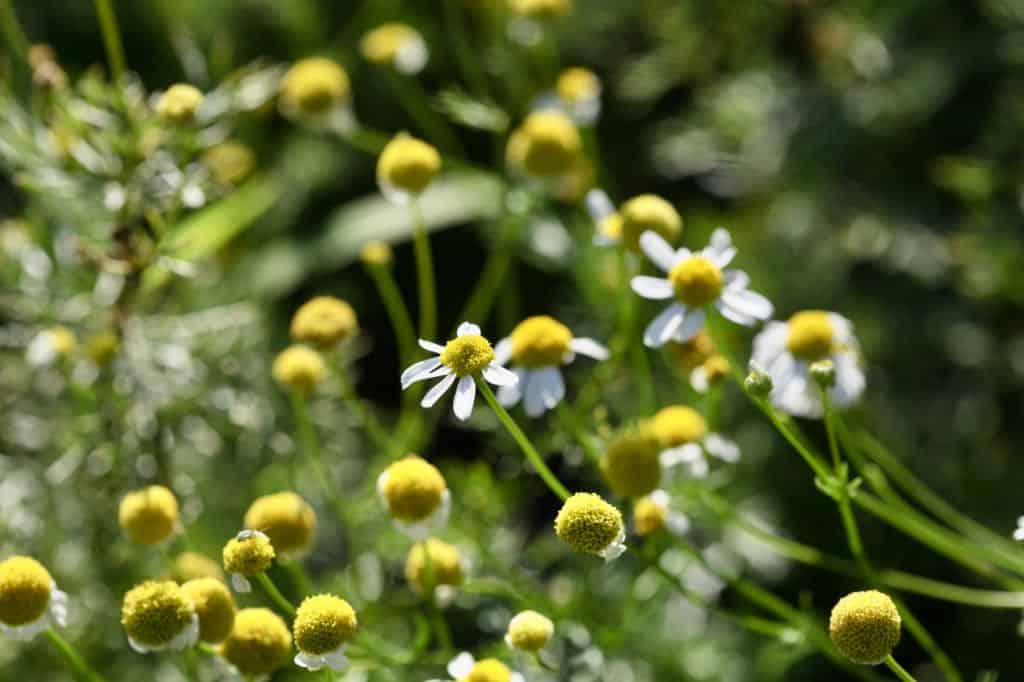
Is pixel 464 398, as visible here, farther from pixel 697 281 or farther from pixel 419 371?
pixel 697 281

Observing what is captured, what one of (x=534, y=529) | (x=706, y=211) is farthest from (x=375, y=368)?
(x=706, y=211)

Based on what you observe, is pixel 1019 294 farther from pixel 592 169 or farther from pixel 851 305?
pixel 592 169

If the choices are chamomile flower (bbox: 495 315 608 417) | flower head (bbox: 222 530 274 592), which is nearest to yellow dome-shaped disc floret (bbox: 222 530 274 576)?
flower head (bbox: 222 530 274 592)

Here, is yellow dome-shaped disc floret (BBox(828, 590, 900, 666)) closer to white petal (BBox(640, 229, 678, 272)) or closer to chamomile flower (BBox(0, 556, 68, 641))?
white petal (BBox(640, 229, 678, 272))

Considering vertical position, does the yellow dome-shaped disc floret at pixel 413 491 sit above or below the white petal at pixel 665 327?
below

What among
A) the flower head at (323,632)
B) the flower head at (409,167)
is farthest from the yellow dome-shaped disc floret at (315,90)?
the flower head at (323,632)

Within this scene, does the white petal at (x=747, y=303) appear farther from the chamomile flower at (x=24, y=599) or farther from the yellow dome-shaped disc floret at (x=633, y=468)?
the chamomile flower at (x=24, y=599)
